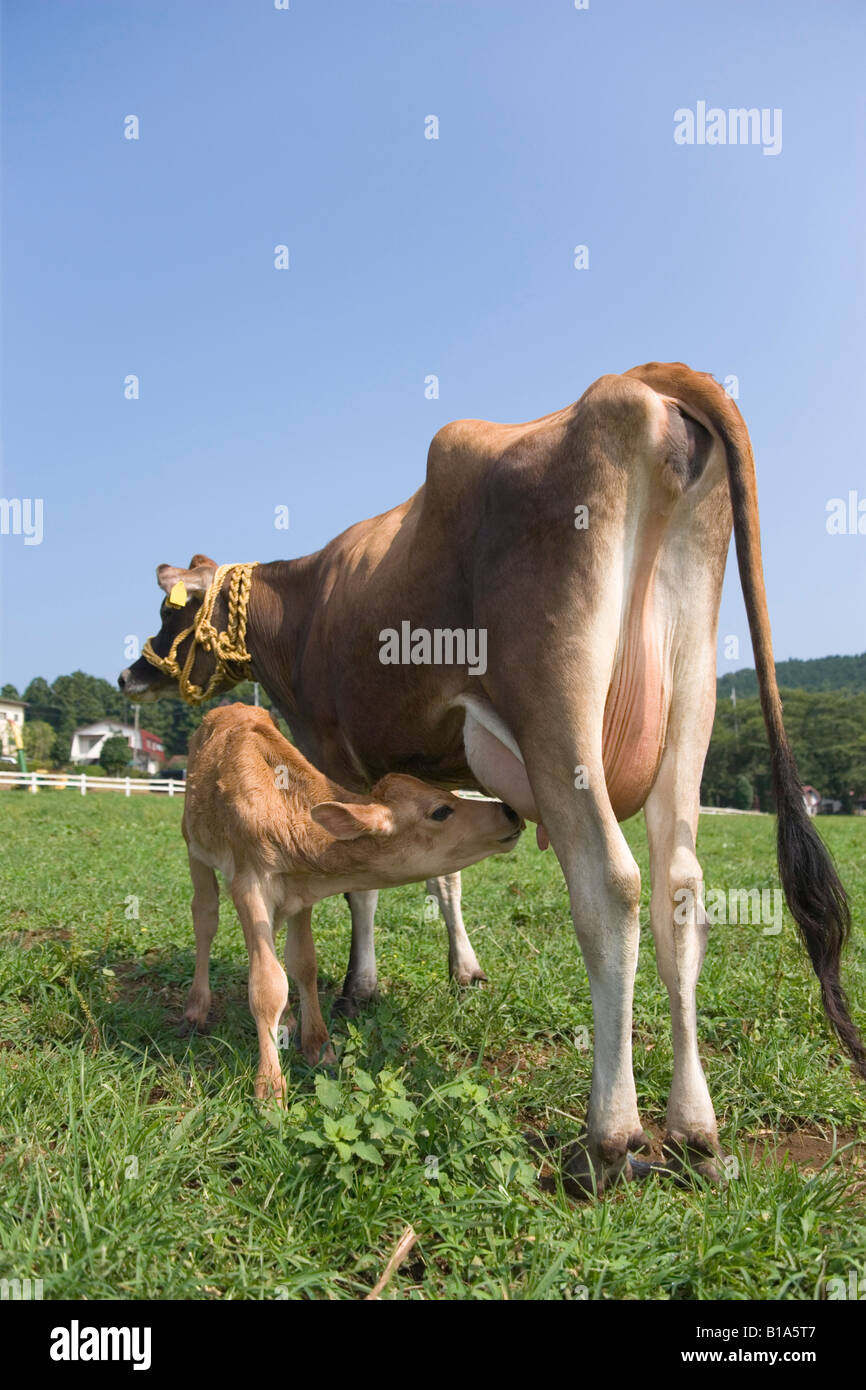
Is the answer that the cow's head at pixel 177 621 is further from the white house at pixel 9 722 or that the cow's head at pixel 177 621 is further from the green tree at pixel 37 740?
the green tree at pixel 37 740

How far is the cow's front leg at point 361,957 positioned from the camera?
5594mm

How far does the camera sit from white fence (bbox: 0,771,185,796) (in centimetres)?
3294

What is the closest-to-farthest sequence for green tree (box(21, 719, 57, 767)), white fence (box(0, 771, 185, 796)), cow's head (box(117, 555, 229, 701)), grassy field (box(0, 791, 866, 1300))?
grassy field (box(0, 791, 866, 1300)) → cow's head (box(117, 555, 229, 701)) → white fence (box(0, 771, 185, 796)) → green tree (box(21, 719, 57, 767))

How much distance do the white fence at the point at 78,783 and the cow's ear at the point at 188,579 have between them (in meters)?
26.0

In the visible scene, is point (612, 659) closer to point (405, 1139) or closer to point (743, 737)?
point (405, 1139)

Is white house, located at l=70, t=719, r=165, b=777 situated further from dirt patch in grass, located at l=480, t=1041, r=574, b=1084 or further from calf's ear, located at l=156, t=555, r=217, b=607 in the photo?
dirt patch in grass, located at l=480, t=1041, r=574, b=1084

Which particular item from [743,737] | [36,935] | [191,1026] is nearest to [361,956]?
[191,1026]

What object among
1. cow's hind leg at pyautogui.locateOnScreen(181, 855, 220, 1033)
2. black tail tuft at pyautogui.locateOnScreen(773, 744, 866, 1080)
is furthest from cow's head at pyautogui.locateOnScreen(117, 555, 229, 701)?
black tail tuft at pyautogui.locateOnScreen(773, 744, 866, 1080)

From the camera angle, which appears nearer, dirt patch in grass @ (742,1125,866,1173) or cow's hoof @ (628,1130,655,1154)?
cow's hoof @ (628,1130,655,1154)

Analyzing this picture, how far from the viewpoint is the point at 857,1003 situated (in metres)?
5.19

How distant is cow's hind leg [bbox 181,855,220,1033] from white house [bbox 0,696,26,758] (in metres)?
61.8

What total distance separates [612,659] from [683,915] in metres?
1.04

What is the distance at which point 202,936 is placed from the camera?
5332mm
